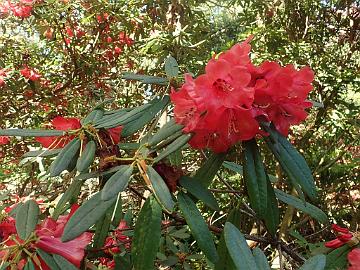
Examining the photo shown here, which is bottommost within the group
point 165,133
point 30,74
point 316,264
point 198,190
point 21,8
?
point 316,264

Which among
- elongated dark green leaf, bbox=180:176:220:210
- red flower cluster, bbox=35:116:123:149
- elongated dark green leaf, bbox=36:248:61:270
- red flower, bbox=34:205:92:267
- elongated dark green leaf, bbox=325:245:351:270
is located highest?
red flower cluster, bbox=35:116:123:149

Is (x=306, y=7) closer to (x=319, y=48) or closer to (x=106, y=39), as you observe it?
(x=319, y=48)

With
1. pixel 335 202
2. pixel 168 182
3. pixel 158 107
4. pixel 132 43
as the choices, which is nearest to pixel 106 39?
pixel 132 43

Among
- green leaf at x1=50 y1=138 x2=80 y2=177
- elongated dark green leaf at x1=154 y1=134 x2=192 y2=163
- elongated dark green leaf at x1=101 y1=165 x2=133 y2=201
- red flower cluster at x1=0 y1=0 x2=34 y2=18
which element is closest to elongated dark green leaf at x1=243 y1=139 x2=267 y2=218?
elongated dark green leaf at x1=154 y1=134 x2=192 y2=163

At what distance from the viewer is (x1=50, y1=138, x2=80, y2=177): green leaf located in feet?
2.88

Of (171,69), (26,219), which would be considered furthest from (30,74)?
(26,219)

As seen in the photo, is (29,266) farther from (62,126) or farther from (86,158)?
(62,126)

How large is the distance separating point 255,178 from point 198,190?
0.11m

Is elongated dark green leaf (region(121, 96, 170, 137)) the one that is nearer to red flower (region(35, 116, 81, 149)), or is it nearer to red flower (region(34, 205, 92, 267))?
red flower (region(35, 116, 81, 149))

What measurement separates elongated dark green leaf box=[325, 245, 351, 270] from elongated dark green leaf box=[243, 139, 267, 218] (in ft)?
0.74

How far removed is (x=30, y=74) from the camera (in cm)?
316

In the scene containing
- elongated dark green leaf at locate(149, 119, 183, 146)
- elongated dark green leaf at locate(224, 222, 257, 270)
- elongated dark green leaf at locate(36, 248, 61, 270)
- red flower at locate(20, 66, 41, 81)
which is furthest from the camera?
Answer: red flower at locate(20, 66, 41, 81)

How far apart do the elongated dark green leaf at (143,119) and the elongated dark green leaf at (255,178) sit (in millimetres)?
222

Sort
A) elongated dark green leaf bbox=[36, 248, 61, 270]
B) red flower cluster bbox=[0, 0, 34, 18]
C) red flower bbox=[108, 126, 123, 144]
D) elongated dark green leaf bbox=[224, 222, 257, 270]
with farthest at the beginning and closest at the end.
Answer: red flower cluster bbox=[0, 0, 34, 18], red flower bbox=[108, 126, 123, 144], elongated dark green leaf bbox=[36, 248, 61, 270], elongated dark green leaf bbox=[224, 222, 257, 270]
